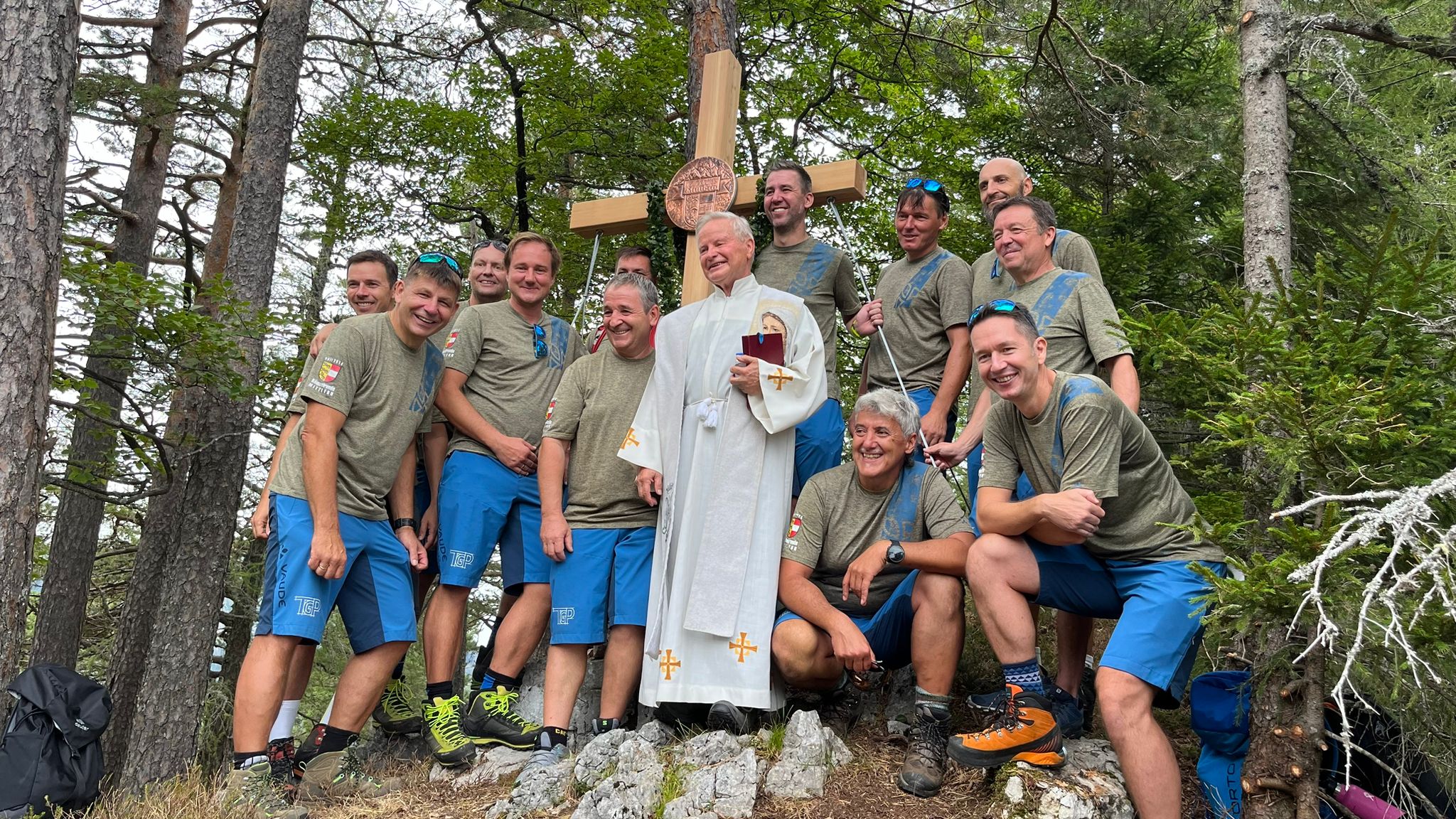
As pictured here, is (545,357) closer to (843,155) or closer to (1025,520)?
(1025,520)

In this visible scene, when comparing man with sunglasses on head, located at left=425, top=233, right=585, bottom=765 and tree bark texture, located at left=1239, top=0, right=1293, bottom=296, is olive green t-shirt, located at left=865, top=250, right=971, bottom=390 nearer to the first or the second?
man with sunglasses on head, located at left=425, top=233, right=585, bottom=765

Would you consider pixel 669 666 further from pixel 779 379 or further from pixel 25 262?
pixel 25 262

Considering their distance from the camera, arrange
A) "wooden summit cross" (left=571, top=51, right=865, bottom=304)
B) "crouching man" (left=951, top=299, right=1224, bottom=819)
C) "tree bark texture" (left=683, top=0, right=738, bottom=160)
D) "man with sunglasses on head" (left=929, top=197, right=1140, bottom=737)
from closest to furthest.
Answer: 1. "crouching man" (left=951, top=299, right=1224, bottom=819)
2. "man with sunglasses on head" (left=929, top=197, right=1140, bottom=737)
3. "wooden summit cross" (left=571, top=51, right=865, bottom=304)
4. "tree bark texture" (left=683, top=0, right=738, bottom=160)

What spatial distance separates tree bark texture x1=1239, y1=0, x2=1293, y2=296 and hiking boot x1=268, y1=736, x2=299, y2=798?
18.4 feet

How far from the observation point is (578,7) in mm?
10297

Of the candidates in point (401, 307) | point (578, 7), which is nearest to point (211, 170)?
point (578, 7)

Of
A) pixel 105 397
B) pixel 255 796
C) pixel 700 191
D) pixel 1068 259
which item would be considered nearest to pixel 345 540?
pixel 255 796

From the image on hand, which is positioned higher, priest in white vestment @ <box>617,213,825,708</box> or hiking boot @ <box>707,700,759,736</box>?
priest in white vestment @ <box>617,213,825,708</box>

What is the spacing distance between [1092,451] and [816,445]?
5.05 ft

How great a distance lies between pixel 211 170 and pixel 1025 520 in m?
10.6

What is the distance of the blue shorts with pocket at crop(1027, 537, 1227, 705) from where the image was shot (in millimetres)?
3348

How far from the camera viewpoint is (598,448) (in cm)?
455

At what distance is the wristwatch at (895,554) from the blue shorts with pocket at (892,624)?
18 centimetres

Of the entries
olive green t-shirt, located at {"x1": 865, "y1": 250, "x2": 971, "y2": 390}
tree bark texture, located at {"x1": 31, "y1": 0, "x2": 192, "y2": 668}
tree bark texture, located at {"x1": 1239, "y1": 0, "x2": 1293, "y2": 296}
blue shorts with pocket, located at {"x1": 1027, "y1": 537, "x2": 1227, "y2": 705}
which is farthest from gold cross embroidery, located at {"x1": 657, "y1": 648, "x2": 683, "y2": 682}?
tree bark texture, located at {"x1": 31, "y1": 0, "x2": 192, "y2": 668}
